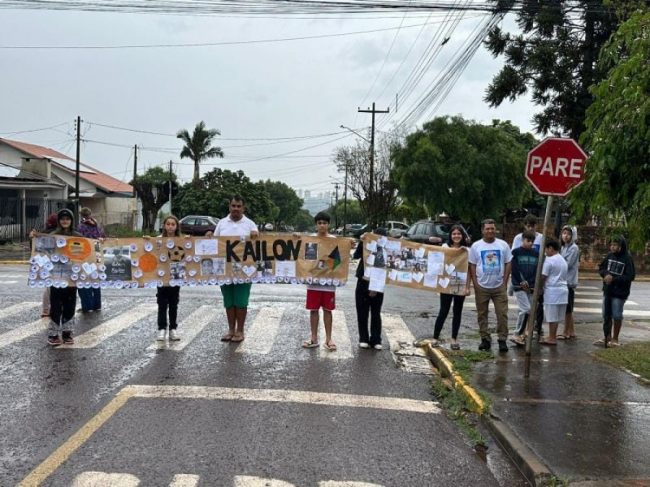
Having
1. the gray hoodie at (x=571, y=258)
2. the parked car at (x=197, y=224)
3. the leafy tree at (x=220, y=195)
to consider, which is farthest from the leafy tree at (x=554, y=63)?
the leafy tree at (x=220, y=195)

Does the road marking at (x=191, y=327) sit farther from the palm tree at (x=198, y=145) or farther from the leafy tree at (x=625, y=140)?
the palm tree at (x=198, y=145)

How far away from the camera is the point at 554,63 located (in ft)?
65.5

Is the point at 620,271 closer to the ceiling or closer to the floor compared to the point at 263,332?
closer to the ceiling

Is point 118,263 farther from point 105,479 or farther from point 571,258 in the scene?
point 571,258

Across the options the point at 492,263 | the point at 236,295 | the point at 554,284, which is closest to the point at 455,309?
the point at 492,263

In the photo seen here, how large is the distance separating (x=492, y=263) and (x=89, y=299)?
6.91 meters

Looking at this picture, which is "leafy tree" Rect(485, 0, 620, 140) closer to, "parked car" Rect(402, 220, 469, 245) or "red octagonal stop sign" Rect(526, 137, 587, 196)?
"parked car" Rect(402, 220, 469, 245)

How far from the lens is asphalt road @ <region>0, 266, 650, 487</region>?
14.6ft

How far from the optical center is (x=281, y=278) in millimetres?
9070

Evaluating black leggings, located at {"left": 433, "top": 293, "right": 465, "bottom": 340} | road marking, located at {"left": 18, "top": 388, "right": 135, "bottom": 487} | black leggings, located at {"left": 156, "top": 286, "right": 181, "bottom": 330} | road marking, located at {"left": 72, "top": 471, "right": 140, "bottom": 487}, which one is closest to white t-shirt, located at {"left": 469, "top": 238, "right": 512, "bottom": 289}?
black leggings, located at {"left": 433, "top": 293, "right": 465, "bottom": 340}

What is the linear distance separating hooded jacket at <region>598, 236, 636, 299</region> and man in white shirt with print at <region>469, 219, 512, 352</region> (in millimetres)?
1773

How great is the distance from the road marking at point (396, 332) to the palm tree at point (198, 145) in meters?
49.9

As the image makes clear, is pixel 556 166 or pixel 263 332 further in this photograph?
pixel 263 332

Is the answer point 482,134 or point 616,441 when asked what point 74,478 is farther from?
point 482,134
